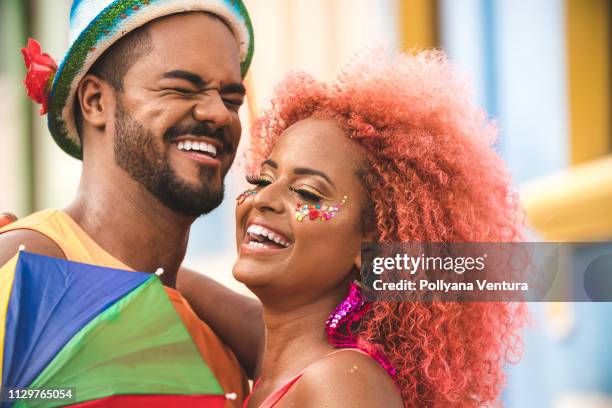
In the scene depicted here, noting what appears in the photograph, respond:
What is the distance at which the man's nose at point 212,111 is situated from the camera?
2893mm

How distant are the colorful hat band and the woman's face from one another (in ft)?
1.99

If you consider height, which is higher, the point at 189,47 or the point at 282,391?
the point at 189,47

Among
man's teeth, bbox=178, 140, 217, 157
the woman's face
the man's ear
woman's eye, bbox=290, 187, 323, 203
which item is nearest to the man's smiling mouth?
man's teeth, bbox=178, 140, 217, 157

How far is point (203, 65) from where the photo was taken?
292 cm

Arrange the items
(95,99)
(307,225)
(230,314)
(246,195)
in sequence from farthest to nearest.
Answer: (230,314) < (95,99) < (246,195) < (307,225)

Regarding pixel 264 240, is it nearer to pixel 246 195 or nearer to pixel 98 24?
pixel 246 195

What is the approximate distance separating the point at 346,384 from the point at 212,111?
982mm

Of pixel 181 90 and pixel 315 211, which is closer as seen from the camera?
pixel 315 211

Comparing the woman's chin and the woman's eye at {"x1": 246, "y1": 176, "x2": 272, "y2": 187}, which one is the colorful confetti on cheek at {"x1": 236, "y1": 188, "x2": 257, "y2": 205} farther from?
the woman's chin

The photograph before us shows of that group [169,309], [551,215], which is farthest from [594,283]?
[169,309]

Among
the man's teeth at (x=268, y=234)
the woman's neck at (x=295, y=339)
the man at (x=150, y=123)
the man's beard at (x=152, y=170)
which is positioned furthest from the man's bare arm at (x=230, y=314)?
the man's teeth at (x=268, y=234)

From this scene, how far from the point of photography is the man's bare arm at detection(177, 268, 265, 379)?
10.1 feet

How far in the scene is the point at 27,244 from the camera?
101 inches

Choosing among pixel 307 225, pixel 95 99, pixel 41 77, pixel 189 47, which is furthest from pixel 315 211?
pixel 41 77
